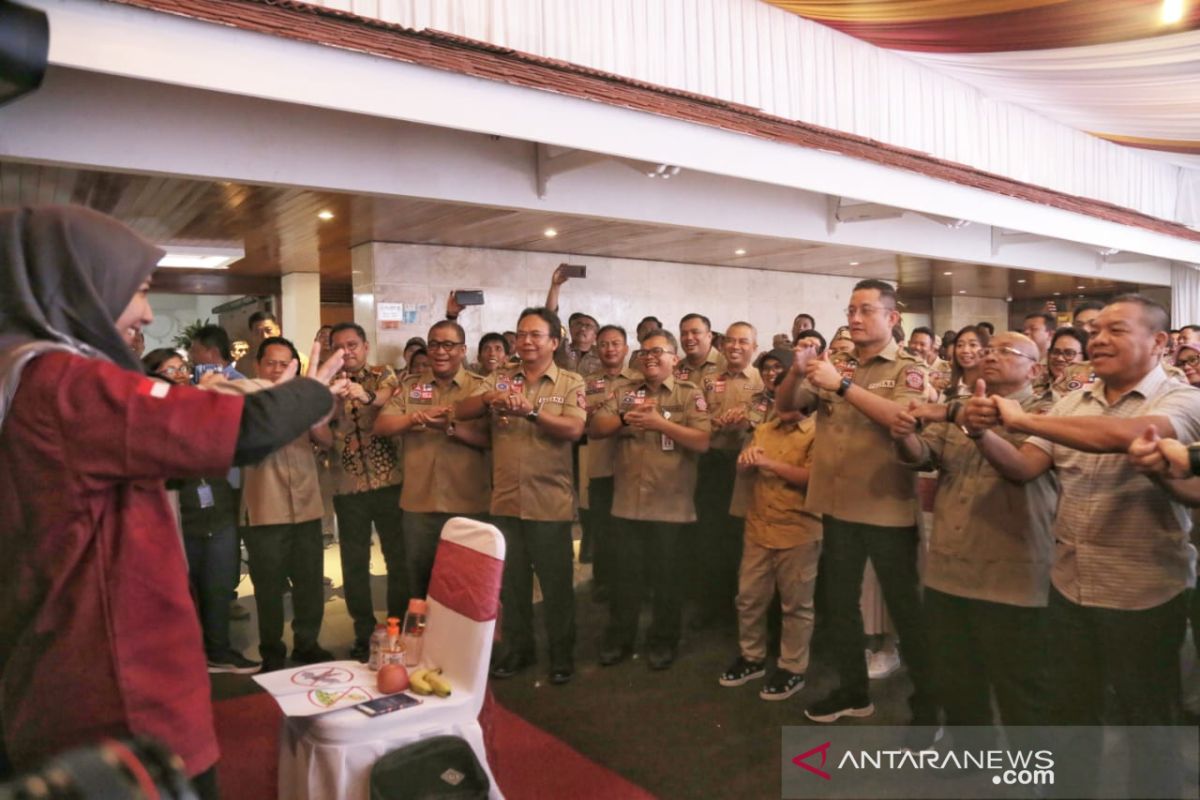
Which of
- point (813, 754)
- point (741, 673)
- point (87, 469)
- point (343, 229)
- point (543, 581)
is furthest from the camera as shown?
point (343, 229)

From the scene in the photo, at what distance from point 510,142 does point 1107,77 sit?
4392 mm

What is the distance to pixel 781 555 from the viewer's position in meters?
3.70

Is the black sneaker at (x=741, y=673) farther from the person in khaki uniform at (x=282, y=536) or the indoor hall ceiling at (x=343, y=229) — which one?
the indoor hall ceiling at (x=343, y=229)

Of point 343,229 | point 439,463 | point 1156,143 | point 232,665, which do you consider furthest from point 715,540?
point 1156,143

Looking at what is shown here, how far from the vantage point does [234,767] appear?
10.1 feet

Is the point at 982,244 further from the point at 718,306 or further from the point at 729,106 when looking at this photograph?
the point at 729,106

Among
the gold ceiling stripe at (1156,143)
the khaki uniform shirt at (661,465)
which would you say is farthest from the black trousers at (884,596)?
the gold ceiling stripe at (1156,143)

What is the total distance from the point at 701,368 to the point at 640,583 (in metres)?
1.39

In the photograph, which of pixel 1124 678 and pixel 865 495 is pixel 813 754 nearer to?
pixel 865 495

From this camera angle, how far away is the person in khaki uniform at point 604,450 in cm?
480

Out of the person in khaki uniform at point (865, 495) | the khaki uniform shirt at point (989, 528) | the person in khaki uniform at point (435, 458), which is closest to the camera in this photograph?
the khaki uniform shirt at point (989, 528)

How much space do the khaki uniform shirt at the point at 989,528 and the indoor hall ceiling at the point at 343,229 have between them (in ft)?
10.9

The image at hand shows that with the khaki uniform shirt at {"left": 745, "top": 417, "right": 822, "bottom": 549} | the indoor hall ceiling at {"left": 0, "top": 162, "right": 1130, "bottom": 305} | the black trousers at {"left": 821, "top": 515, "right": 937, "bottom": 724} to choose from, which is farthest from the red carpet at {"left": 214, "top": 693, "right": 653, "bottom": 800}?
the indoor hall ceiling at {"left": 0, "top": 162, "right": 1130, "bottom": 305}

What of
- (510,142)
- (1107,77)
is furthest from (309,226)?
(1107,77)
